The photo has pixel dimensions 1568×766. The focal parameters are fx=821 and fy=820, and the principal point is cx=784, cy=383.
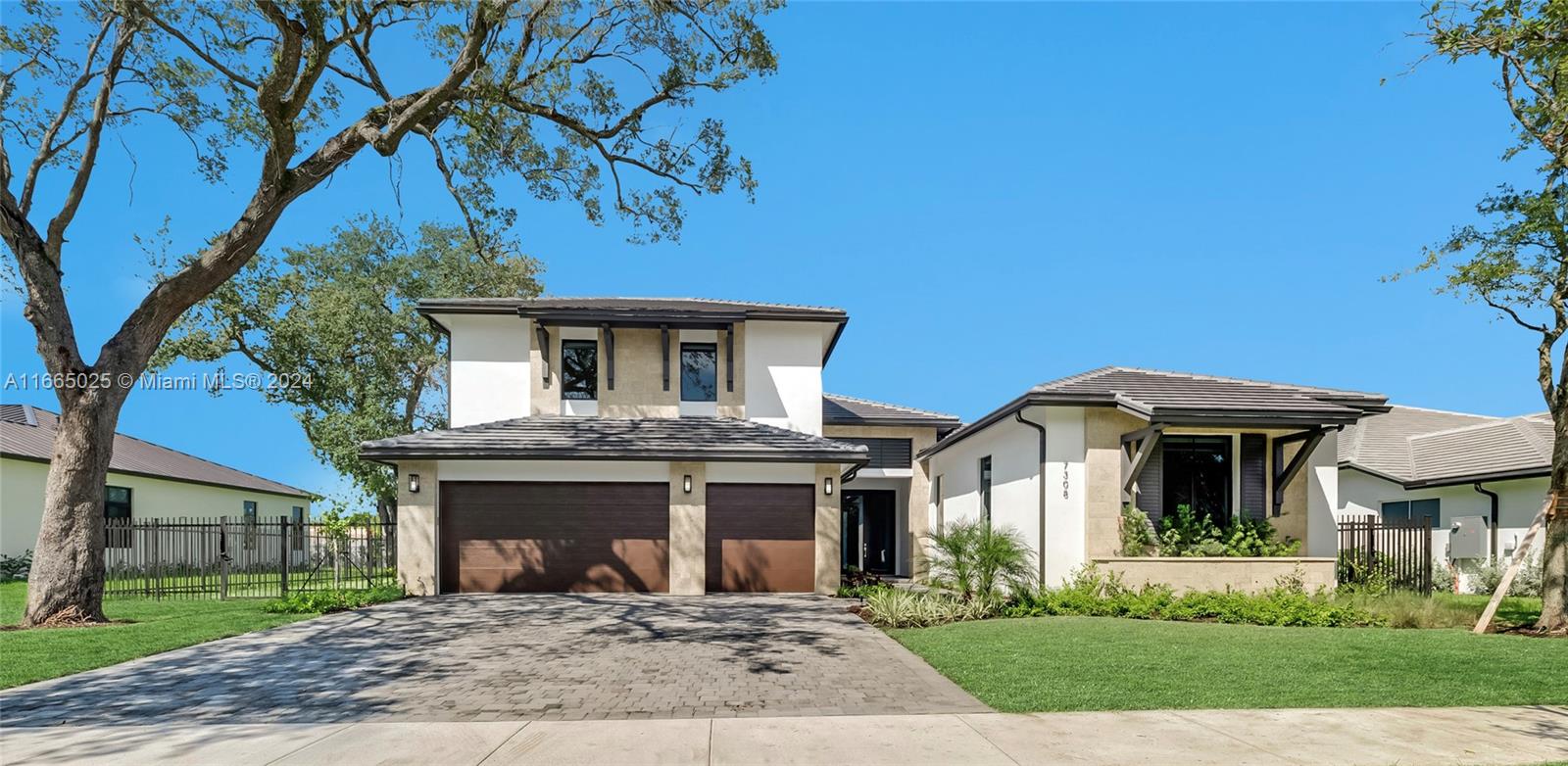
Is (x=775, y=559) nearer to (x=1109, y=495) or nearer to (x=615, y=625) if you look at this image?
(x=615, y=625)

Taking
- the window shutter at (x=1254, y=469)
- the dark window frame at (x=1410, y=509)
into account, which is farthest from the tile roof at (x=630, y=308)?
the dark window frame at (x=1410, y=509)

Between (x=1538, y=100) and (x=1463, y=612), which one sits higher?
(x=1538, y=100)

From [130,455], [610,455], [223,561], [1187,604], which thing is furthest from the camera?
[130,455]

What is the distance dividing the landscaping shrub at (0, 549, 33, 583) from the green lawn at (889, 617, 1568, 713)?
23.3 metres

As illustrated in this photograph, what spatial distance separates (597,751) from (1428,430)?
28.3 metres

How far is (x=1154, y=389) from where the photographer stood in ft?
48.6

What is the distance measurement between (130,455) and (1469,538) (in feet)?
125

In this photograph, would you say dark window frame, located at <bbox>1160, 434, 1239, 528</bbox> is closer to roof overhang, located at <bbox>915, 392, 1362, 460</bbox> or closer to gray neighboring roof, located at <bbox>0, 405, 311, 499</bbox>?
roof overhang, located at <bbox>915, 392, 1362, 460</bbox>

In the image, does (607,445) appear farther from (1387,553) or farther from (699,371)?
(1387,553)

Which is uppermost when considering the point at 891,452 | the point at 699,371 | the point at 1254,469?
the point at 699,371

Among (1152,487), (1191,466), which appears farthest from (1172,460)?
(1152,487)

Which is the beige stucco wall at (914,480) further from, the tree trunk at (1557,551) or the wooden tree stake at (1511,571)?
the tree trunk at (1557,551)

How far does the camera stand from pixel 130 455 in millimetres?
26938

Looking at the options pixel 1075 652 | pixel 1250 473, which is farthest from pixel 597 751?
pixel 1250 473
